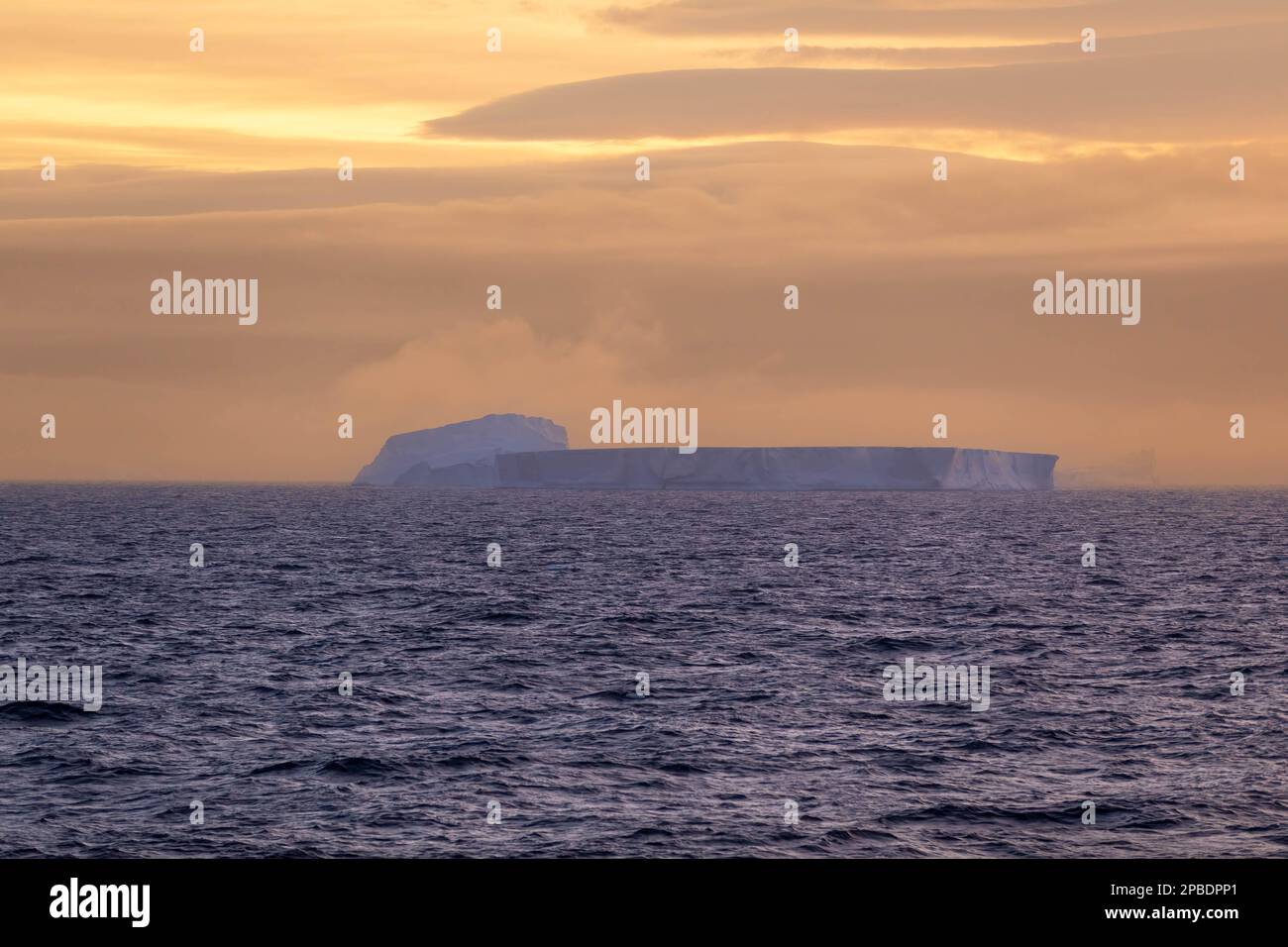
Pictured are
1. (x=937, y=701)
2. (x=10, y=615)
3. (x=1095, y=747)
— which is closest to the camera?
(x=1095, y=747)

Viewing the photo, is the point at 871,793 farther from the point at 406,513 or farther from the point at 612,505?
the point at 612,505

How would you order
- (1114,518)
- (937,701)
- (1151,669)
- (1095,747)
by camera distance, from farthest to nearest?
(1114,518)
(1151,669)
(937,701)
(1095,747)

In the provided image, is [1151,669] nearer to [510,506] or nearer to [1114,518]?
[1114,518]
